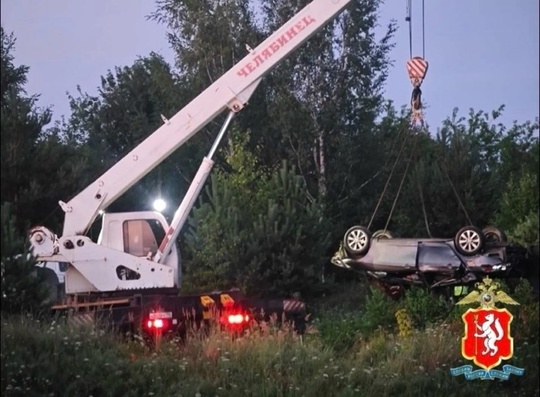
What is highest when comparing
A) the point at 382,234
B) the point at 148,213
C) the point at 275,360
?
the point at 148,213

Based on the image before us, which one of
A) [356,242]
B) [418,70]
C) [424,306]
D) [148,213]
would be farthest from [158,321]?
[418,70]

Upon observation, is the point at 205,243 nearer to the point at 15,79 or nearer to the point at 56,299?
the point at 56,299

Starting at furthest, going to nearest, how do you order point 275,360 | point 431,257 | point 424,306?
point 424,306
point 431,257
point 275,360

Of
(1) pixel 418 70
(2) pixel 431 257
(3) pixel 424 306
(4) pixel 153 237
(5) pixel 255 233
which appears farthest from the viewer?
(1) pixel 418 70

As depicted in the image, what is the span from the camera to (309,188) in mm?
9000

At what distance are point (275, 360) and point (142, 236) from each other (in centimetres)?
176

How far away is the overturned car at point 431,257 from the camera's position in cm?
851

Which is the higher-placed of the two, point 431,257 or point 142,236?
point 142,236

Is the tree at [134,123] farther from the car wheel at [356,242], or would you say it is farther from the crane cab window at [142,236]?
the car wheel at [356,242]

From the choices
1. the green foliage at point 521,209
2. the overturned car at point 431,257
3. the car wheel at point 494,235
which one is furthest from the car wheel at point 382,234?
the green foliage at point 521,209

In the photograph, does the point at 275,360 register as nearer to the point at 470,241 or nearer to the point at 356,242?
the point at 356,242

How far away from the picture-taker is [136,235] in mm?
8734

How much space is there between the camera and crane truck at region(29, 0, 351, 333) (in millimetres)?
8211

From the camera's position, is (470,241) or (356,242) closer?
(470,241)
